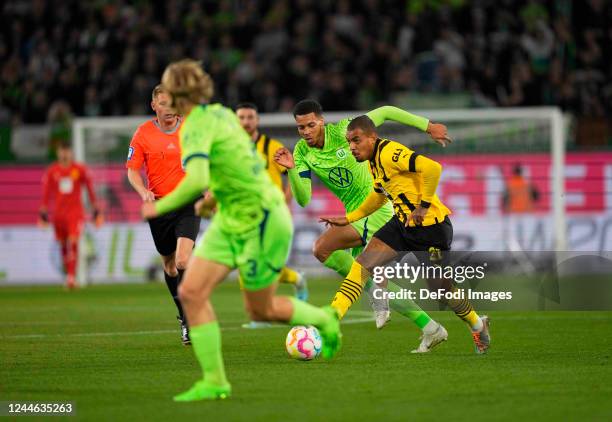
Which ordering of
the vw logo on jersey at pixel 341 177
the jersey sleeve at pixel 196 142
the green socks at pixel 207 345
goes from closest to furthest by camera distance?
1. the jersey sleeve at pixel 196 142
2. the green socks at pixel 207 345
3. the vw logo on jersey at pixel 341 177

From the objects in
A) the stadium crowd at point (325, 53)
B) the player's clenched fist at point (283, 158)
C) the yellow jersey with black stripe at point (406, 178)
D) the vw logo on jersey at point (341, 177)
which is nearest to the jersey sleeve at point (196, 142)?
the player's clenched fist at point (283, 158)

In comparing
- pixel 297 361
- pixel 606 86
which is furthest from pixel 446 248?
pixel 606 86

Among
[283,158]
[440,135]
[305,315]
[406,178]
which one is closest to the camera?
[305,315]

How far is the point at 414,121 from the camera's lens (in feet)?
36.3

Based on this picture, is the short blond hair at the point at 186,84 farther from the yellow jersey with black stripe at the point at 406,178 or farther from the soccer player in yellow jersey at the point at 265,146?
the soccer player in yellow jersey at the point at 265,146

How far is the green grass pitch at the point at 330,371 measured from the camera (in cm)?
703

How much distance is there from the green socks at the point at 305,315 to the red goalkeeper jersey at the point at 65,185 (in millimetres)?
13261

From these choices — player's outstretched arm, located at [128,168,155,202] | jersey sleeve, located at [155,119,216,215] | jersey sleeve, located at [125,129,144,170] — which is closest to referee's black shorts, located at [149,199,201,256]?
player's outstretched arm, located at [128,168,155,202]

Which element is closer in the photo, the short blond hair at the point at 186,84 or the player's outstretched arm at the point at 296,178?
the short blond hair at the point at 186,84

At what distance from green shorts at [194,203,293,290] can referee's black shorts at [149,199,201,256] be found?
151 inches

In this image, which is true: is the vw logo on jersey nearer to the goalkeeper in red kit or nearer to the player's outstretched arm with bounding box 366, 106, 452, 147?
the player's outstretched arm with bounding box 366, 106, 452, 147

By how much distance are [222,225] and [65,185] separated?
550 inches

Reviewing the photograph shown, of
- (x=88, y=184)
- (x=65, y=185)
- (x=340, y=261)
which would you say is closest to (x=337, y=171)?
(x=340, y=261)

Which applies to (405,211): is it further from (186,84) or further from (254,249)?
(186,84)
